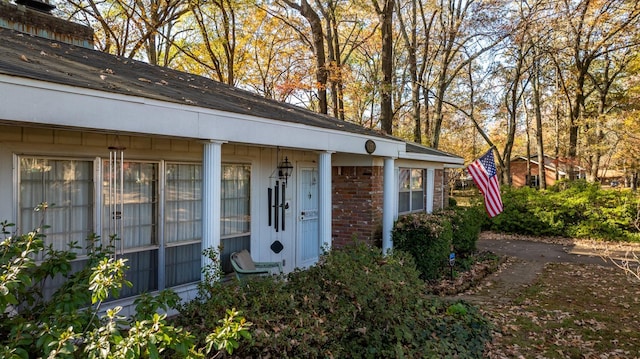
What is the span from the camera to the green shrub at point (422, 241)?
851 cm

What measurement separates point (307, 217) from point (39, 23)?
5702 mm

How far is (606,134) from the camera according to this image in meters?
20.9

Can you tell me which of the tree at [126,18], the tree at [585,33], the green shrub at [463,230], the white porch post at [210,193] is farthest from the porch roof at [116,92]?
the tree at [585,33]

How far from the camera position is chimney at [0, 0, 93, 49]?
610 centimetres

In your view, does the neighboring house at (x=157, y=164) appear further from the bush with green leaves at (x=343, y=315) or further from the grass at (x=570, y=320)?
the grass at (x=570, y=320)

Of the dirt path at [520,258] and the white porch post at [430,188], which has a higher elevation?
the white porch post at [430,188]

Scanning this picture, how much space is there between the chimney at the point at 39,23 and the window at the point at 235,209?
130 inches

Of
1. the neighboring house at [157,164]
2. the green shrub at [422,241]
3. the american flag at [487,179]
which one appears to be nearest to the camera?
the neighboring house at [157,164]

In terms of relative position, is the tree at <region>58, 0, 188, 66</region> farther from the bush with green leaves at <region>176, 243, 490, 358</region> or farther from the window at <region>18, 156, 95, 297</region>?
the bush with green leaves at <region>176, 243, 490, 358</region>

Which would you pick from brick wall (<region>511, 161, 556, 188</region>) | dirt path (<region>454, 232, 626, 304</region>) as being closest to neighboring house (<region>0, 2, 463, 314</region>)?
dirt path (<region>454, 232, 626, 304</region>)

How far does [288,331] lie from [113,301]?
2.85m

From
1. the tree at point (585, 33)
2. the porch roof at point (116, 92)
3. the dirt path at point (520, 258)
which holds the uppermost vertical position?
the tree at point (585, 33)

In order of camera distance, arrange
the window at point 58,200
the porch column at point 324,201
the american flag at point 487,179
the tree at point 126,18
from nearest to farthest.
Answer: the window at point 58,200
the porch column at point 324,201
the american flag at point 487,179
the tree at point 126,18

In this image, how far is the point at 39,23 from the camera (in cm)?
632
